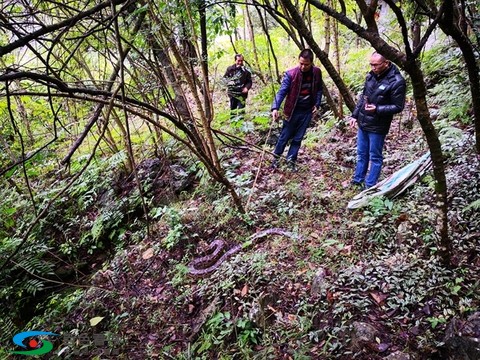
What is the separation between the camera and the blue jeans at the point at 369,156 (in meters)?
4.16

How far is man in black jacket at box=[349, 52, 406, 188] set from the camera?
3.84 metres

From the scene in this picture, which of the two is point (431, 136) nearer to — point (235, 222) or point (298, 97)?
point (235, 222)

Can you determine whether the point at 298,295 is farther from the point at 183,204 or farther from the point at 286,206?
the point at 183,204

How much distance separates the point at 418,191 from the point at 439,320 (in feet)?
5.35

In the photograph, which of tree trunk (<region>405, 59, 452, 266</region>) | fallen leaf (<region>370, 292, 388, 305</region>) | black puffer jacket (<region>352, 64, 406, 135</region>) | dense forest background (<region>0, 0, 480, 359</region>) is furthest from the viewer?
black puffer jacket (<region>352, 64, 406, 135</region>)

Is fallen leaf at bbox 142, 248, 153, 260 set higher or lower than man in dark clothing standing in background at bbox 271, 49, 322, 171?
lower

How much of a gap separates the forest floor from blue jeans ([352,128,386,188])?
0.32 meters

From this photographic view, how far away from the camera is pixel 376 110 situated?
13.1 ft

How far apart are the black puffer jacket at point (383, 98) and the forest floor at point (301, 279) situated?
2.88ft

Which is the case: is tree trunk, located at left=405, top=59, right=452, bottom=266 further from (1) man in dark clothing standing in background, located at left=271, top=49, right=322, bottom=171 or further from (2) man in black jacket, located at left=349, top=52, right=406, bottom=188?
(1) man in dark clothing standing in background, located at left=271, top=49, right=322, bottom=171

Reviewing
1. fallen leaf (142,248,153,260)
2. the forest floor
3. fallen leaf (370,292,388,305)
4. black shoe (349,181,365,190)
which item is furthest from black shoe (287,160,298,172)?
fallen leaf (370,292,388,305)

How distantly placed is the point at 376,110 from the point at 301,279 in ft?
7.32

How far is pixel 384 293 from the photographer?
2855 mm

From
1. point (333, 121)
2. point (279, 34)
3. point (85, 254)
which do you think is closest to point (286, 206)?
point (333, 121)
